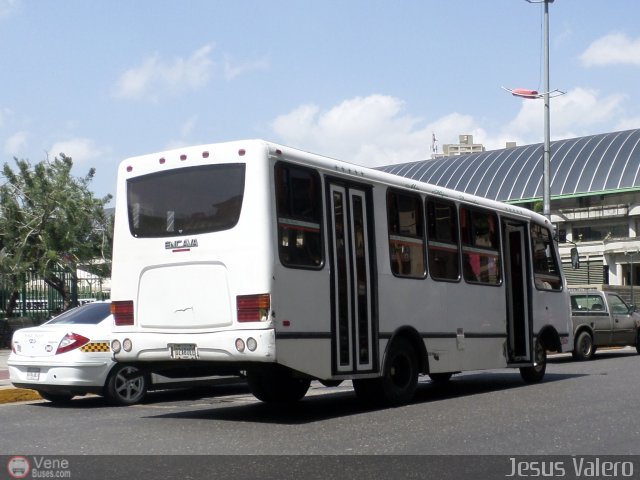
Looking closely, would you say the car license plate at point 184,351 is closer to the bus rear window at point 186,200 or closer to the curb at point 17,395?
the bus rear window at point 186,200

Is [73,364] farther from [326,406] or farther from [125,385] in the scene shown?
[326,406]

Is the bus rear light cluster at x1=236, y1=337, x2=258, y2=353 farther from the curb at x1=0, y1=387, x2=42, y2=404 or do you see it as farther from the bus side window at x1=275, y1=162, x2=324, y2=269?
the curb at x1=0, y1=387, x2=42, y2=404

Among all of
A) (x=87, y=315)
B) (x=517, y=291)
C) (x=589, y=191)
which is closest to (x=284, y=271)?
(x=87, y=315)

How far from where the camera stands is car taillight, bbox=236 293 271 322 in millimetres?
10367

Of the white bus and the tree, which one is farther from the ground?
the tree

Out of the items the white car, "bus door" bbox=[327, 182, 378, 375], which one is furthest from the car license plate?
the white car

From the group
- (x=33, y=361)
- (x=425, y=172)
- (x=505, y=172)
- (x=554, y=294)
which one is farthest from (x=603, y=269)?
(x=33, y=361)

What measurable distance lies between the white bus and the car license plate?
17 millimetres

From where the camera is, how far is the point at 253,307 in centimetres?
1043

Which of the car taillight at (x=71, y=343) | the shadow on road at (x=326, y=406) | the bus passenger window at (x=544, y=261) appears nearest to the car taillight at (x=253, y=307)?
the shadow on road at (x=326, y=406)

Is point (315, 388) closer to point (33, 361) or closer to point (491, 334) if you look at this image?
point (491, 334)

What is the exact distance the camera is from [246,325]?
10438 mm

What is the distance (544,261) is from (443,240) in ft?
13.1

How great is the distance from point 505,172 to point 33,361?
68.5 meters
